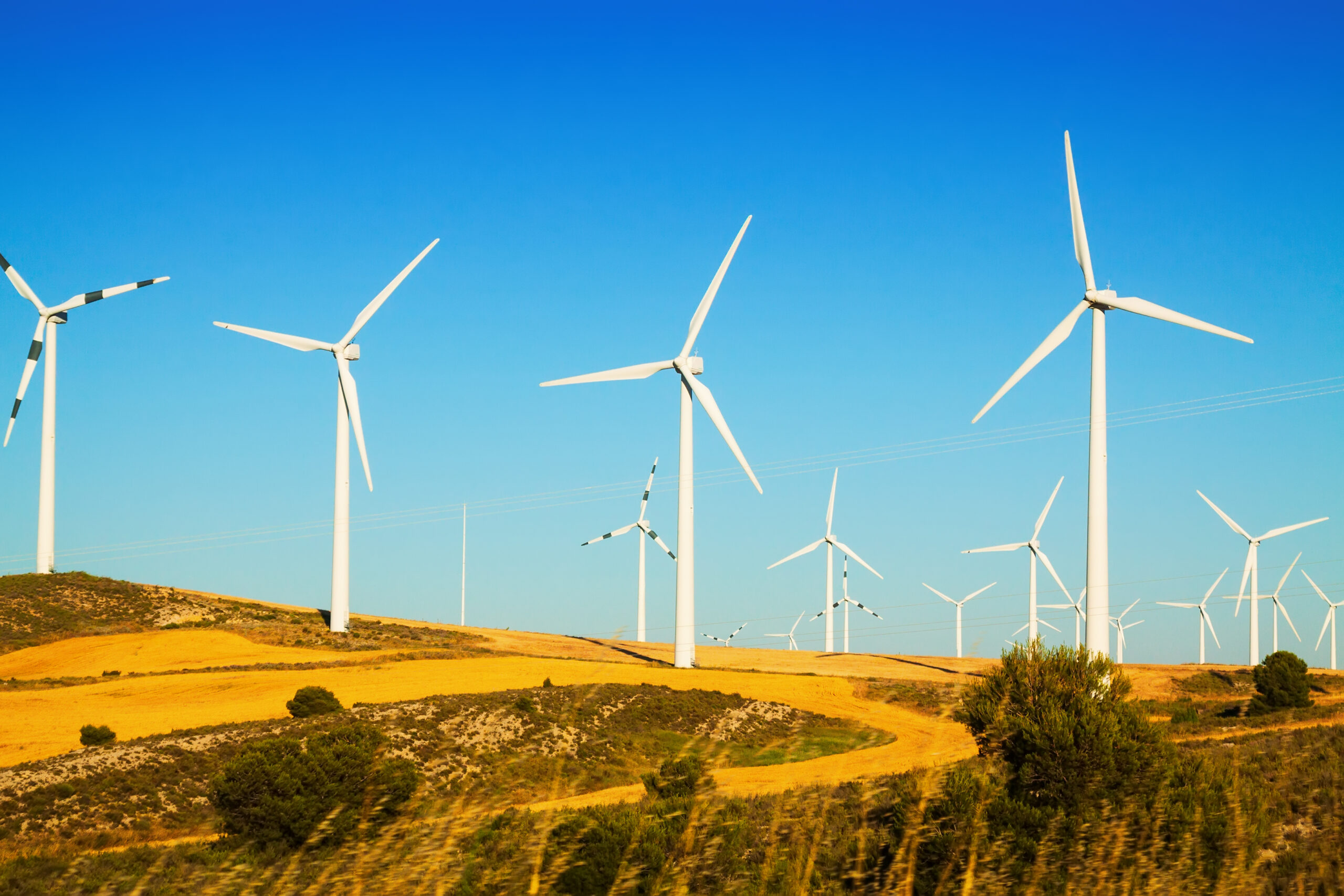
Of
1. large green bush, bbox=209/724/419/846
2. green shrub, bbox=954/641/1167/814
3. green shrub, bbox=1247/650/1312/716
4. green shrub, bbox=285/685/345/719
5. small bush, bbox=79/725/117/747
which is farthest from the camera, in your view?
green shrub, bbox=1247/650/1312/716

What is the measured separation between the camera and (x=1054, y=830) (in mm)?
15844

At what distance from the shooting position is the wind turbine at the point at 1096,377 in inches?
2142

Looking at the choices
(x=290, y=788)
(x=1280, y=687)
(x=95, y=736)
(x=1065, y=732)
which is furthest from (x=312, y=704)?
(x=1280, y=687)

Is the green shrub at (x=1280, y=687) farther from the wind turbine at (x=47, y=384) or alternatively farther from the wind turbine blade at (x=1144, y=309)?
the wind turbine at (x=47, y=384)

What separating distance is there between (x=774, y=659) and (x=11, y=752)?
73.9m

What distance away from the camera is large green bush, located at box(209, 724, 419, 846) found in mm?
26844

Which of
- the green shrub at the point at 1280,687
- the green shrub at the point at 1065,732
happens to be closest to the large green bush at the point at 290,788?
the green shrub at the point at 1065,732

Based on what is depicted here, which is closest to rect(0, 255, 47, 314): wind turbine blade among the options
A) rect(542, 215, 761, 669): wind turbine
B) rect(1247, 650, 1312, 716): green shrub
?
rect(542, 215, 761, 669): wind turbine

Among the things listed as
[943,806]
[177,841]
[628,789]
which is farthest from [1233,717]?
[177,841]

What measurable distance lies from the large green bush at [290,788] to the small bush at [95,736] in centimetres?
1629

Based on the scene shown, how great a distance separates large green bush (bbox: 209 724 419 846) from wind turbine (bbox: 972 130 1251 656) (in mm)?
35045

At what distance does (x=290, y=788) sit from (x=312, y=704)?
21885mm

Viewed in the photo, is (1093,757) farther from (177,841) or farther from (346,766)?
(177,841)

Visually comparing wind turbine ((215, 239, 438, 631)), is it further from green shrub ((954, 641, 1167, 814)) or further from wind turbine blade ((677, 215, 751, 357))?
green shrub ((954, 641, 1167, 814))
